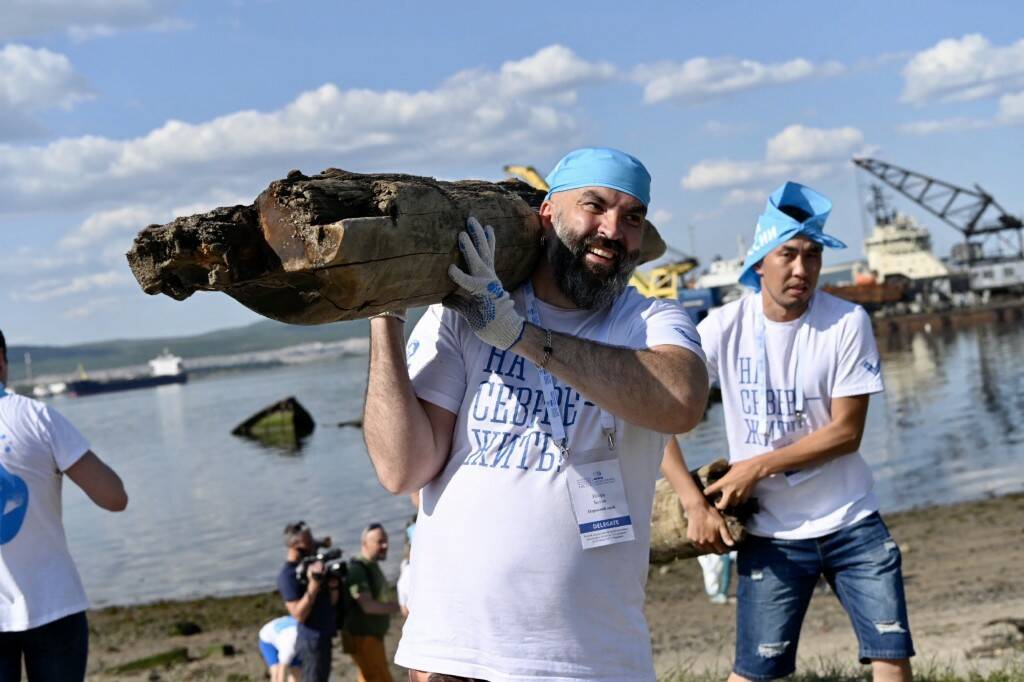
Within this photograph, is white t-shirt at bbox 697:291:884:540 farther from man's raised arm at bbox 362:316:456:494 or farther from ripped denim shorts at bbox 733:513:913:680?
man's raised arm at bbox 362:316:456:494

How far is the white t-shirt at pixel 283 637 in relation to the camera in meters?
8.43

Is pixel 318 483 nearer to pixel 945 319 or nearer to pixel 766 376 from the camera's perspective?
pixel 766 376

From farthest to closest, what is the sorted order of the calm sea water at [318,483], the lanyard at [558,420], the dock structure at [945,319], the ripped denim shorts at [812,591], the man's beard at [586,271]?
the dock structure at [945,319] < the calm sea water at [318,483] < the ripped denim shorts at [812,591] < the man's beard at [586,271] < the lanyard at [558,420]

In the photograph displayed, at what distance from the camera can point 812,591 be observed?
4711 millimetres

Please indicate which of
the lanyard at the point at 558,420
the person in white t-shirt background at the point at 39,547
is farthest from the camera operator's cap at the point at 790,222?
the person in white t-shirt background at the point at 39,547

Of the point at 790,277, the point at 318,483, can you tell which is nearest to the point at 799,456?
the point at 790,277

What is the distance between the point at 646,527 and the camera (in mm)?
3357

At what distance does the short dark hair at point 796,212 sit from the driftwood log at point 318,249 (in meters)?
2.28

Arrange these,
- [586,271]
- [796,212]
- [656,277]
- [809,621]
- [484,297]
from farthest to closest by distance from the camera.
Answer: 1. [656,277]
2. [809,621]
3. [796,212]
4. [586,271]
5. [484,297]

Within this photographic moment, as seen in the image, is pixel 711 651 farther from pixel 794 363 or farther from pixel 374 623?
pixel 794 363

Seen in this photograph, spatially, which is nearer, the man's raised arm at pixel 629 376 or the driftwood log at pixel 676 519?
the man's raised arm at pixel 629 376

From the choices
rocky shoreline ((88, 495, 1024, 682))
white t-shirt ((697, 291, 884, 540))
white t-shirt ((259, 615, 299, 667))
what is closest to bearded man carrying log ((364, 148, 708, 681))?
white t-shirt ((697, 291, 884, 540))

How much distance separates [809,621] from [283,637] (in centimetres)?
528

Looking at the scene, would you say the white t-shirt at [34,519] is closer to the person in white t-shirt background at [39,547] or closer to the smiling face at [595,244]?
the person in white t-shirt background at [39,547]
